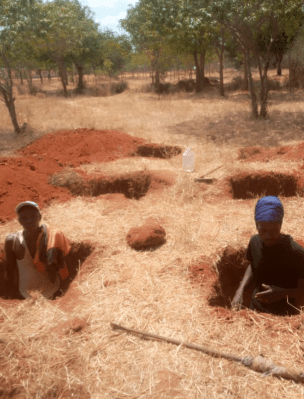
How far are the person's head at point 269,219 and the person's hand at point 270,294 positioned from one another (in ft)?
1.37

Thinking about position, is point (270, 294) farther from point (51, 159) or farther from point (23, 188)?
point (51, 159)

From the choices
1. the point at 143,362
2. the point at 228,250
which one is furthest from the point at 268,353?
the point at 228,250

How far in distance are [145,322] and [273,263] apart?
1.14 metres

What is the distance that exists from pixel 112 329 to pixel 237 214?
249 centimetres

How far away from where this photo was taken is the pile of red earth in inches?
200

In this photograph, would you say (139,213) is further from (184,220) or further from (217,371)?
(217,371)

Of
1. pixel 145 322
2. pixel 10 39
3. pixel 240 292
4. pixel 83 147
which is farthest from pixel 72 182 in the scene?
pixel 10 39

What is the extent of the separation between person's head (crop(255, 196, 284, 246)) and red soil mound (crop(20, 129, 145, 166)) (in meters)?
4.94

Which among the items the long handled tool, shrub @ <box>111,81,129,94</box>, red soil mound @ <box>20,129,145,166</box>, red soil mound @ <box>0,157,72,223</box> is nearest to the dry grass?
the long handled tool

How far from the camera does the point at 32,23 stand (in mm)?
11422

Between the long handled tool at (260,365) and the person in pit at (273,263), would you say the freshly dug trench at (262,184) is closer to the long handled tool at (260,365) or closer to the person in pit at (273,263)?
→ the person in pit at (273,263)

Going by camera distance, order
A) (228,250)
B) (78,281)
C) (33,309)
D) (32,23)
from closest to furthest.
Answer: (33,309), (78,281), (228,250), (32,23)

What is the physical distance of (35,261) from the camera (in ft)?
10.2

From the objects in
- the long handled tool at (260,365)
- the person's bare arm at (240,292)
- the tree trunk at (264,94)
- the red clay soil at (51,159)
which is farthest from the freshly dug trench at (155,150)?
the long handled tool at (260,365)
